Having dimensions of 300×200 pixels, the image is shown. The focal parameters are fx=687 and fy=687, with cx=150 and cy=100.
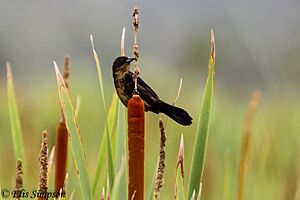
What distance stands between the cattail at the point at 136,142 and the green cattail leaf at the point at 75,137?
148mm

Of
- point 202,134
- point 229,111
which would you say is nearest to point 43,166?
point 202,134

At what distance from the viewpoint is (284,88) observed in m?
1.28

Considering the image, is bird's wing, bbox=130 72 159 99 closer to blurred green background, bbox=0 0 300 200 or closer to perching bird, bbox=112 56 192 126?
perching bird, bbox=112 56 192 126

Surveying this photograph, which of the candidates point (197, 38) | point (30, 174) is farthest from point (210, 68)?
point (197, 38)

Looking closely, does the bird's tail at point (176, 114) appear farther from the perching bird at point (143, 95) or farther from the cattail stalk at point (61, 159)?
the cattail stalk at point (61, 159)

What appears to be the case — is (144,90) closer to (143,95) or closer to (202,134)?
(143,95)

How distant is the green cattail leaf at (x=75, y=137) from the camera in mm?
748

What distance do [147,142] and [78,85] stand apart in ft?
4.27

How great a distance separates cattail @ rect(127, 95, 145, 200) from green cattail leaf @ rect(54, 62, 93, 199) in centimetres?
15

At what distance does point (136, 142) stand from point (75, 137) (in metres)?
0.16

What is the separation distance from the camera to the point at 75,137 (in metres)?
0.75

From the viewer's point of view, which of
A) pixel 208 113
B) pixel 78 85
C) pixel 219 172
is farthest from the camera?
pixel 78 85

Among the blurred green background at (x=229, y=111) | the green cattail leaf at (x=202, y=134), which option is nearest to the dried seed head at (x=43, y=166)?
the green cattail leaf at (x=202, y=134)

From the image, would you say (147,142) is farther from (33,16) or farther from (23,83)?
(33,16)
